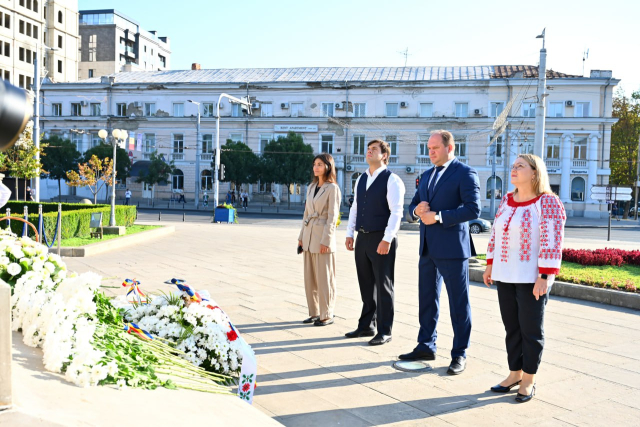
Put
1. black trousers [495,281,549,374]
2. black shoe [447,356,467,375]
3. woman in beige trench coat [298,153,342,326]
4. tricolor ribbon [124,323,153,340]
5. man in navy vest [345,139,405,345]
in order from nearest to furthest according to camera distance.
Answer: tricolor ribbon [124,323,153,340], black trousers [495,281,549,374], black shoe [447,356,467,375], man in navy vest [345,139,405,345], woman in beige trench coat [298,153,342,326]

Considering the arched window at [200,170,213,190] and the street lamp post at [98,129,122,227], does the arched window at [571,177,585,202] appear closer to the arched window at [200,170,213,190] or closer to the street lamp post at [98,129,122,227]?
the arched window at [200,170,213,190]

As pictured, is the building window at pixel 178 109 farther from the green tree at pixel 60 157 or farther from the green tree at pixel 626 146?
the green tree at pixel 626 146

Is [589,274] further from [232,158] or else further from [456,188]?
[232,158]

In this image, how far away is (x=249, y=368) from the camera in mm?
4145

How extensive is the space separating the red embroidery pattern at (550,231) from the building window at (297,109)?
159 feet

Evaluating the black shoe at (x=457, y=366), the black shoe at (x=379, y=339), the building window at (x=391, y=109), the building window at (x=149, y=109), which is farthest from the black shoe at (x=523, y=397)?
the building window at (x=149, y=109)

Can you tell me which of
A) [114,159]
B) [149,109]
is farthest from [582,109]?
[114,159]

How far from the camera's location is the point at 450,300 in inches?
203

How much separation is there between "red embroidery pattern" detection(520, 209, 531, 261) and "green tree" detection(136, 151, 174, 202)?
47.9 m

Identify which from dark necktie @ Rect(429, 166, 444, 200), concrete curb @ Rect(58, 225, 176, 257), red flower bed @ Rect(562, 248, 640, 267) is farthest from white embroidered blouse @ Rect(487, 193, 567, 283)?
concrete curb @ Rect(58, 225, 176, 257)

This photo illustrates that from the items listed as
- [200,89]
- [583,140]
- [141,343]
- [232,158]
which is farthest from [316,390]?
[200,89]

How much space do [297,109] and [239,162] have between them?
832 centimetres

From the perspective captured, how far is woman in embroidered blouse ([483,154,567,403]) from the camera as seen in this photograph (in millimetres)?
4352

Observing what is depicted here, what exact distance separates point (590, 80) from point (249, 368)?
48674 mm
